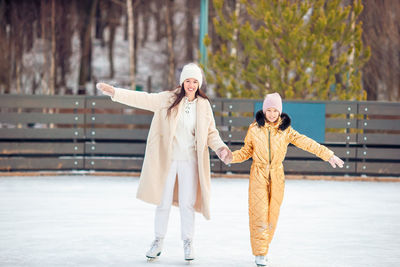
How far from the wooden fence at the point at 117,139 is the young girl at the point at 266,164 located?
22.9 ft

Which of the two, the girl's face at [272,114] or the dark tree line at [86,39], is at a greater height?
the dark tree line at [86,39]

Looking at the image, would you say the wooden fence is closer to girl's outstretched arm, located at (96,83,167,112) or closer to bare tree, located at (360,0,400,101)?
girl's outstretched arm, located at (96,83,167,112)

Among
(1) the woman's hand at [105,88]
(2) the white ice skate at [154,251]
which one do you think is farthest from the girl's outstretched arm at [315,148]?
(1) the woman's hand at [105,88]

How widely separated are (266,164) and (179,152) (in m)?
0.67

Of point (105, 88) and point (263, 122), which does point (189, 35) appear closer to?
point (263, 122)

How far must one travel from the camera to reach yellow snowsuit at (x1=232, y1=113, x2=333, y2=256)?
6.25 m

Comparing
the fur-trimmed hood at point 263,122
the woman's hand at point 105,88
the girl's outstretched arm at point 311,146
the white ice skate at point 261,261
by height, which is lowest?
the white ice skate at point 261,261

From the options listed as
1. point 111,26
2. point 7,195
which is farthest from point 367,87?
point 111,26

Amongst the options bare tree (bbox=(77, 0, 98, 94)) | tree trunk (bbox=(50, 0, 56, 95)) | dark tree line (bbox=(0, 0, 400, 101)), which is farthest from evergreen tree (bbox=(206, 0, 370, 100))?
bare tree (bbox=(77, 0, 98, 94))

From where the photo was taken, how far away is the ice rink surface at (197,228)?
6602mm

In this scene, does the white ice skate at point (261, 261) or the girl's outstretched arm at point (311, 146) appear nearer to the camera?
the white ice skate at point (261, 261)

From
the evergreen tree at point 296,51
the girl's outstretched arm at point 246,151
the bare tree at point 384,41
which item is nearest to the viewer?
the girl's outstretched arm at point 246,151

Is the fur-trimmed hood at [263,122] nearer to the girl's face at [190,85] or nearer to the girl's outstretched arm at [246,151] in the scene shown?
the girl's outstretched arm at [246,151]

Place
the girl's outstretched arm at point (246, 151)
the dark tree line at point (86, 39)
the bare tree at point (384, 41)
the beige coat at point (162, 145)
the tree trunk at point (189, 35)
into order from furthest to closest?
1. the tree trunk at point (189, 35)
2. the dark tree line at point (86, 39)
3. the bare tree at point (384, 41)
4. the girl's outstretched arm at point (246, 151)
5. the beige coat at point (162, 145)
